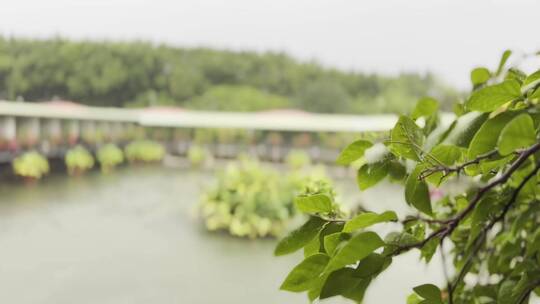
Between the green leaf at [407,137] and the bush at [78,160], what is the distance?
1.72 metres

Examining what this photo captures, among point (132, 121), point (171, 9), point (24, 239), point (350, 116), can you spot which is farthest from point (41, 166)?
point (350, 116)

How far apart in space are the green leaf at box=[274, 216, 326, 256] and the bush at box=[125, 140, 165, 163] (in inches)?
72.8

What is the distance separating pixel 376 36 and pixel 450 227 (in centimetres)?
220

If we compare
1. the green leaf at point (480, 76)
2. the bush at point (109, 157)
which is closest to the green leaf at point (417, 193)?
the green leaf at point (480, 76)

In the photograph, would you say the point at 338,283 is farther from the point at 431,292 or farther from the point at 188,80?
the point at 188,80

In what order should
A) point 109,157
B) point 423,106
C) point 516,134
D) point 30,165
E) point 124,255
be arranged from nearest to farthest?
1. point 516,134
2. point 423,106
3. point 124,255
4. point 30,165
5. point 109,157

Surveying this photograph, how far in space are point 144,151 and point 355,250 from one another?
1.95 m

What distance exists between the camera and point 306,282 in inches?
6.0

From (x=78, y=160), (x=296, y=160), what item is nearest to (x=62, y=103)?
(x=78, y=160)

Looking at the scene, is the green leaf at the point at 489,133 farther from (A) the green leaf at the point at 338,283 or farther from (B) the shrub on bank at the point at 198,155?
(B) the shrub on bank at the point at 198,155

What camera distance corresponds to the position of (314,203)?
0.16 meters

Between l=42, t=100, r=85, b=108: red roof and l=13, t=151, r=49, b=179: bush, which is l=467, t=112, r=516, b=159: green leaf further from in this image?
l=42, t=100, r=85, b=108: red roof

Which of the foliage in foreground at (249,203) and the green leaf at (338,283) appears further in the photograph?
the foliage in foreground at (249,203)

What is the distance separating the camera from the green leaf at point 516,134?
117mm
